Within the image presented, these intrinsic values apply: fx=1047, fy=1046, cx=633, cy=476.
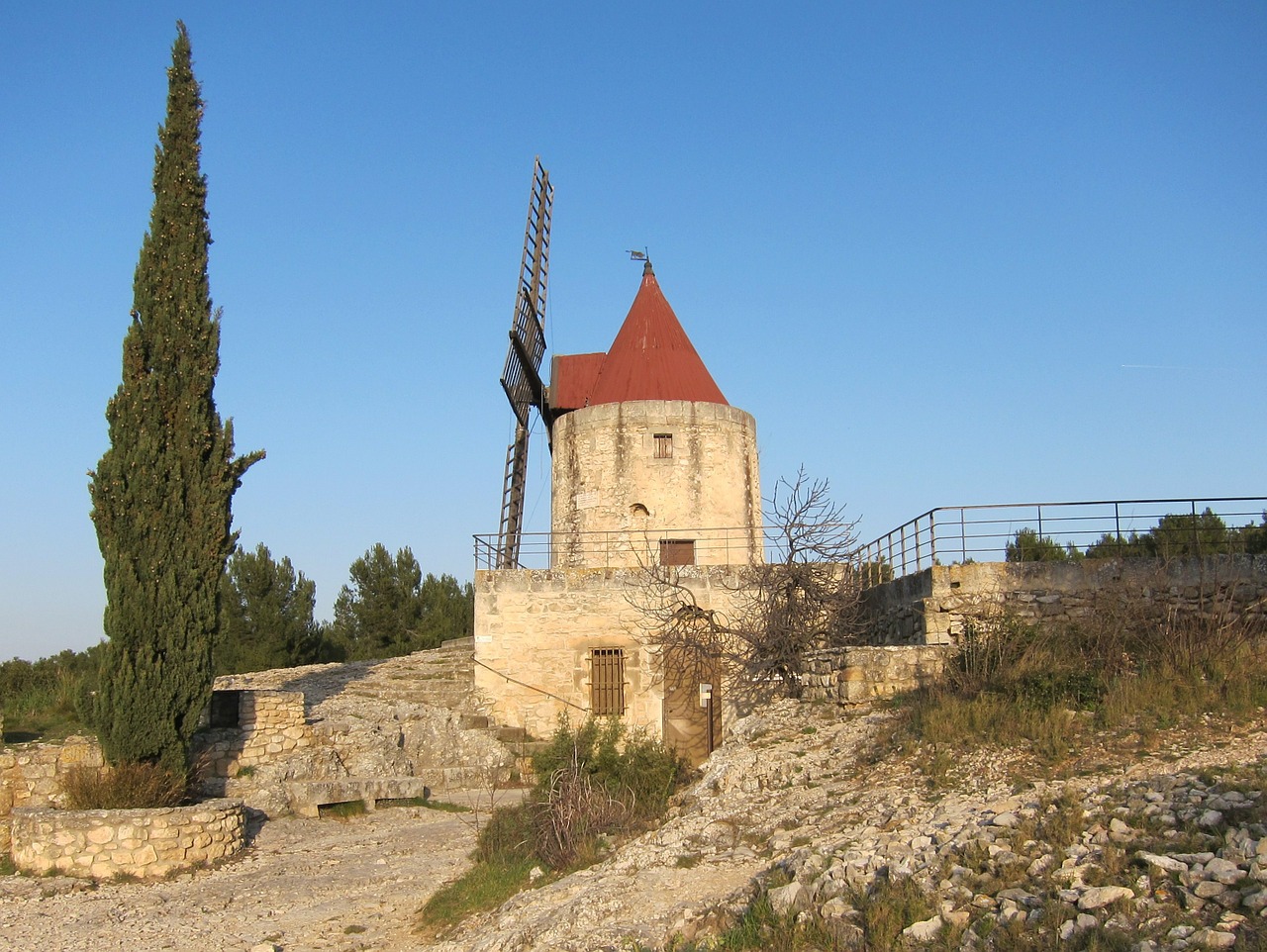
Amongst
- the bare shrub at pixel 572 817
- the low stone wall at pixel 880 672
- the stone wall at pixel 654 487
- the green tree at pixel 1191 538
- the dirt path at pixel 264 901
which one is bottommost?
the dirt path at pixel 264 901

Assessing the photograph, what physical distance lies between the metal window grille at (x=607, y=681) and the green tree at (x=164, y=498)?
6.39 m

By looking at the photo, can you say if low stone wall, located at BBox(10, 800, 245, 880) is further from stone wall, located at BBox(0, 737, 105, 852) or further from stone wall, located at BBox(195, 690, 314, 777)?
stone wall, located at BBox(195, 690, 314, 777)

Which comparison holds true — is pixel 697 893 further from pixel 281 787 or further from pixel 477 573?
pixel 477 573

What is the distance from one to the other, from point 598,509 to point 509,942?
12.2m

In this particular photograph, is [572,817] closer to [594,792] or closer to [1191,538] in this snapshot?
[594,792]

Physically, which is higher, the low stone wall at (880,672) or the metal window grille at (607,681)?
the low stone wall at (880,672)

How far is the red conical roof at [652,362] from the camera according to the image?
63.9ft

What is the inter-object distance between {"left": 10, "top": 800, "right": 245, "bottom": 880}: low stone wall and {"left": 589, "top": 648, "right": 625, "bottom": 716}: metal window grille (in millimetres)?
7150

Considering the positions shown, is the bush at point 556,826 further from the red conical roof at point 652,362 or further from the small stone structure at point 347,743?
the red conical roof at point 652,362

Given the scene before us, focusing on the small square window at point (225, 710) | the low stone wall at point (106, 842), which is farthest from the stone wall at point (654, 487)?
the low stone wall at point (106, 842)

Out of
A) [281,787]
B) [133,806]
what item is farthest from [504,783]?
[133,806]

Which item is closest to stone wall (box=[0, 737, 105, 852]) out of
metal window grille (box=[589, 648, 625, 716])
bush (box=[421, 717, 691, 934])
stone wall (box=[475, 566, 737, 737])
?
bush (box=[421, 717, 691, 934])

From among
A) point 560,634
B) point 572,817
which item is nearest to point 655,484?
point 560,634

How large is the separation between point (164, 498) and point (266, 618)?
14.6m
